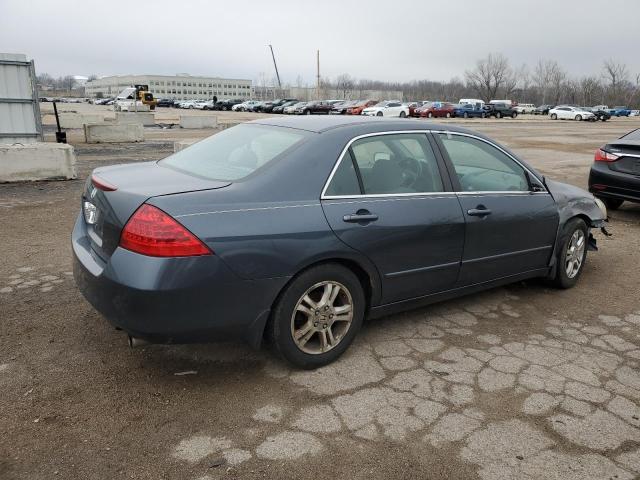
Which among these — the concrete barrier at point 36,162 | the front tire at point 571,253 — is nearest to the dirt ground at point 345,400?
the front tire at point 571,253

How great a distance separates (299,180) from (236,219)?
51cm

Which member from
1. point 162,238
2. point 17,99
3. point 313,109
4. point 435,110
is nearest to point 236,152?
point 162,238

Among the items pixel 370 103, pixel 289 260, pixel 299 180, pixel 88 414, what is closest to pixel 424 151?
pixel 299 180

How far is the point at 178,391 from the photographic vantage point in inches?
122

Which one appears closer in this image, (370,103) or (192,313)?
(192,313)

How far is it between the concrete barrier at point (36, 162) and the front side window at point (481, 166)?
8222mm

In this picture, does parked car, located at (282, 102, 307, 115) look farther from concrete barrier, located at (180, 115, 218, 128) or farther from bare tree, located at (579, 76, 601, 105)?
bare tree, located at (579, 76, 601, 105)

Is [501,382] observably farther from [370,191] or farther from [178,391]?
[178,391]

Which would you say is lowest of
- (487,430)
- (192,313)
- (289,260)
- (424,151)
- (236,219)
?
(487,430)

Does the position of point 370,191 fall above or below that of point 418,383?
above

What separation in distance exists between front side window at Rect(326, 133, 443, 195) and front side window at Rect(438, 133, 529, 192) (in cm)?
24

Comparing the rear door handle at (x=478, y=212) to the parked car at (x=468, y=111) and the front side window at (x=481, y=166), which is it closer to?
the front side window at (x=481, y=166)

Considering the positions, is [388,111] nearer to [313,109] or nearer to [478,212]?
[313,109]

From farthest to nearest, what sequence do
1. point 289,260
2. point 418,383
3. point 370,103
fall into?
point 370,103
point 418,383
point 289,260
